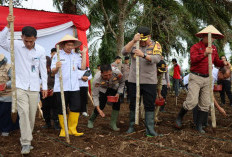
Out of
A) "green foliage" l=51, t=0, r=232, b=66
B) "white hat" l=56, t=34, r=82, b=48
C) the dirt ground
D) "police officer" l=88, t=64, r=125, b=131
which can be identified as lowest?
the dirt ground

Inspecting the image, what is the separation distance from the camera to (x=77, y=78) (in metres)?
4.21

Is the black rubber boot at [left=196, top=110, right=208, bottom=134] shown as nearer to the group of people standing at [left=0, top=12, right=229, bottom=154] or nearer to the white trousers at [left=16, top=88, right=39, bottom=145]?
the group of people standing at [left=0, top=12, right=229, bottom=154]

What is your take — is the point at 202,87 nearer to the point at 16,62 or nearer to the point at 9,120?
the point at 16,62

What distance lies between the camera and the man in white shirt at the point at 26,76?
330cm

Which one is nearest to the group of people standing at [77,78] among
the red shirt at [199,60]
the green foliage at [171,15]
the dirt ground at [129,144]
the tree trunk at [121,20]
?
the red shirt at [199,60]

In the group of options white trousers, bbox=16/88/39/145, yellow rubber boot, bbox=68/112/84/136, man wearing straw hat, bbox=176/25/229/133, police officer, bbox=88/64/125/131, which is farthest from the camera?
police officer, bbox=88/64/125/131

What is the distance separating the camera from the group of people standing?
3.38 meters

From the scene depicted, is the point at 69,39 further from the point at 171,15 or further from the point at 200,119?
the point at 171,15

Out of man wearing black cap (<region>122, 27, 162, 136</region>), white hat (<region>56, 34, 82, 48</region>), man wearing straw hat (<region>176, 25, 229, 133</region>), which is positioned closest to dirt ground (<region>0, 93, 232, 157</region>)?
man wearing black cap (<region>122, 27, 162, 136</region>)

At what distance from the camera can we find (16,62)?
341cm

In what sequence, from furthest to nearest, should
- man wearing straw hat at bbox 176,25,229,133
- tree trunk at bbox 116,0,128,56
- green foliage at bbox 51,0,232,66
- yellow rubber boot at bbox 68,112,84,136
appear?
tree trunk at bbox 116,0,128,56
green foliage at bbox 51,0,232,66
man wearing straw hat at bbox 176,25,229,133
yellow rubber boot at bbox 68,112,84,136

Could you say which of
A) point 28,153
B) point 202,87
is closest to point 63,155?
point 28,153

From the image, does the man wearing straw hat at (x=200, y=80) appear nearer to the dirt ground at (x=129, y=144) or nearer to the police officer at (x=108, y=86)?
the dirt ground at (x=129, y=144)

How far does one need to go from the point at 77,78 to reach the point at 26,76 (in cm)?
97
